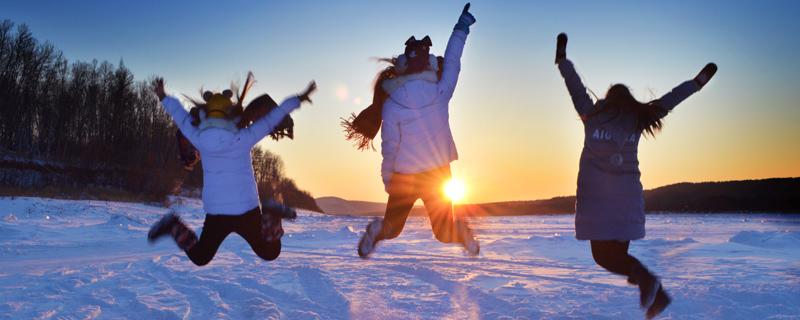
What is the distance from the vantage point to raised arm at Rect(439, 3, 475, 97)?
4.33 metres

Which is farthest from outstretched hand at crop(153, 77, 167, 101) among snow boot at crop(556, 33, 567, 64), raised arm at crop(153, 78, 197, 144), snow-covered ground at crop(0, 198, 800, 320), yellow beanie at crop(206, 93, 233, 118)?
snow boot at crop(556, 33, 567, 64)

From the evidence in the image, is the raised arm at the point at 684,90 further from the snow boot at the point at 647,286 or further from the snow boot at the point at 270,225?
the snow boot at the point at 270,225

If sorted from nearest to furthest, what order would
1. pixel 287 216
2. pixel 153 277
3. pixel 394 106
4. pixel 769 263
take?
pixel 394 106
pixel 287 216
pixel 153 277
pixel 769 263

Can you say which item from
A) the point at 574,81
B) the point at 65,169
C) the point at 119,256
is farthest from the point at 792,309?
the point at 65,169

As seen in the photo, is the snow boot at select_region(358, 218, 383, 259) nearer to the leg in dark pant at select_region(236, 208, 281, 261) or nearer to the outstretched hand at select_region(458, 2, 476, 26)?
the leg in dark pant at select_region(236, 208, 281, 261)

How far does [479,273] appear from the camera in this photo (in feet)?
22.3

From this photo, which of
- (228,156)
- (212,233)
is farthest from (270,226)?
(228,156)

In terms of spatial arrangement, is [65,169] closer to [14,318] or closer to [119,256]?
[119,256]

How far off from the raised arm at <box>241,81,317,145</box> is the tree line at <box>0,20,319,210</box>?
27229mm

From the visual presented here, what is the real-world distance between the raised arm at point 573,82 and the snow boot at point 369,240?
175 cm

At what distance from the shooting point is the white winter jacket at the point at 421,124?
14.0 feet

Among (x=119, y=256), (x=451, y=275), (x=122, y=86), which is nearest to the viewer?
(x=451, y=275)

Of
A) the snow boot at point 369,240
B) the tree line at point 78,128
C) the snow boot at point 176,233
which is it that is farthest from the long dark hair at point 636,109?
the tree line at point 78,128

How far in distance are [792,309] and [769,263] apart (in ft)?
11.3
